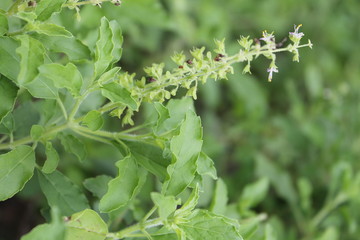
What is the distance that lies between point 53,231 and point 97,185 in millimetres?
591

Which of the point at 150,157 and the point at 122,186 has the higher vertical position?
the point at 150,157

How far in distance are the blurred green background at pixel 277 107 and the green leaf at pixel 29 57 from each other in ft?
1.99

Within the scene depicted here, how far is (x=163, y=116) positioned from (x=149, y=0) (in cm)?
129

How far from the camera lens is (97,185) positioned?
5.82 feet

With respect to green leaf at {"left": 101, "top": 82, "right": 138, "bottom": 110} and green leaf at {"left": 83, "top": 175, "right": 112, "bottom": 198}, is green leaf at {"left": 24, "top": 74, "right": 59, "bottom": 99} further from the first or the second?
green leaf at {"left": 83, "top": 175, "right": 112, "bottom": 198}

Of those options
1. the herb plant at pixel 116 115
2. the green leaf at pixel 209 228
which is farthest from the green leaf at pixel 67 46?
the green leaf at pixel 209 228

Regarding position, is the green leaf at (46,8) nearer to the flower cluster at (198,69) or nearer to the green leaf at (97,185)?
the flower cluster at (198,69)

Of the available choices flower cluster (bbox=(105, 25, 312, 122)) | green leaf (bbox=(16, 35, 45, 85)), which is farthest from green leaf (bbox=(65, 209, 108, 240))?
green leaf (bbox=(16, 35, 45, 85))

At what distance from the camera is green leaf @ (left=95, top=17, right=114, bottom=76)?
1.43m

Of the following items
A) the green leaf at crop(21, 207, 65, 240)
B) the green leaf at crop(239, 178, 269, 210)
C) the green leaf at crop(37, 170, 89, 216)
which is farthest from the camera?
the green leaf at crop(239, 178, 269, 210)

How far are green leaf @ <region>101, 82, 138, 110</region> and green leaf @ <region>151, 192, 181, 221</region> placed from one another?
0.24 metres

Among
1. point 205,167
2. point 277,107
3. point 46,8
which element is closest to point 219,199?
point 205,167

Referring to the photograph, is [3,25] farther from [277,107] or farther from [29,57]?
[277,107]

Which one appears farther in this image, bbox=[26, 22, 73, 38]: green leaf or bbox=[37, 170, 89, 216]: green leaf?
bbox=[37, 170, 89, 216]: green leaf
